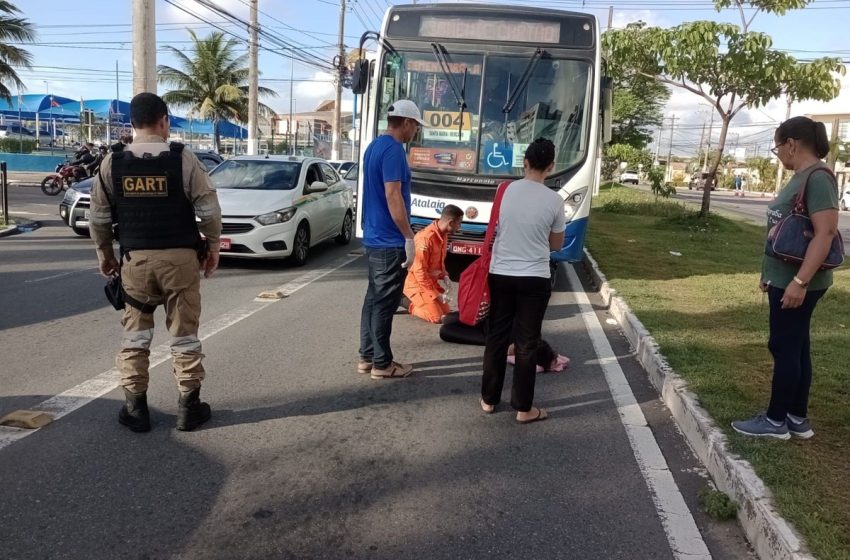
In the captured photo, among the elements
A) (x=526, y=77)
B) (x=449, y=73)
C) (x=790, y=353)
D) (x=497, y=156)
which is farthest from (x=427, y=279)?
(x=790, y=353)

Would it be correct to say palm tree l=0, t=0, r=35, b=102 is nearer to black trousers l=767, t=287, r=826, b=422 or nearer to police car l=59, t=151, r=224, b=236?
police car l=59, t=151, r=224, b=236

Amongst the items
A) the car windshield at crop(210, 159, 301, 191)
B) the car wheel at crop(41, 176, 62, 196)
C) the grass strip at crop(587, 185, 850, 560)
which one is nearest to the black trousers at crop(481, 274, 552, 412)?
the grass strip at crop(587, 185, 850, 560)

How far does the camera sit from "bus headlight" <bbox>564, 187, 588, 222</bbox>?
26.6ft

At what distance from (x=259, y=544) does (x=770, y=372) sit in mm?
4263

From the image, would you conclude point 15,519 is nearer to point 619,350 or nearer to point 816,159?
point 816,159

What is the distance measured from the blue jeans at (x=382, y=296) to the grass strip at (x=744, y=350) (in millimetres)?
2244

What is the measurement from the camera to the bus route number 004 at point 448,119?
8.33 meters

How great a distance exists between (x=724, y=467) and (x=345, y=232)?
10293 mm

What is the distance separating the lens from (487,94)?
8.27 metres

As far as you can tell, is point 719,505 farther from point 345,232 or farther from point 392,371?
point 345,232

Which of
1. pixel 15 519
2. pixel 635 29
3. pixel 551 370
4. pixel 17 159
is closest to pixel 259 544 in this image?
pixel 15 519

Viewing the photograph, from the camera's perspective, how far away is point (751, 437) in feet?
13.3

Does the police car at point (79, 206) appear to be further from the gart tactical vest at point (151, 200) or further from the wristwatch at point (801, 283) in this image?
the wristwatch at point (801, 283)

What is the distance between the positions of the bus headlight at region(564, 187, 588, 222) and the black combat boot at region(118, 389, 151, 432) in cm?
540
